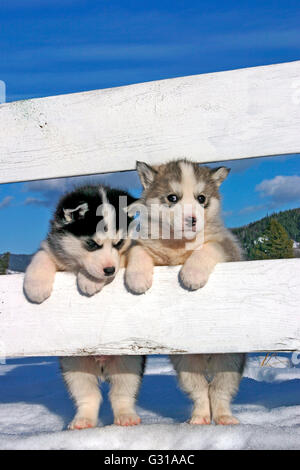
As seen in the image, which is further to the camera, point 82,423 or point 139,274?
point 82,423

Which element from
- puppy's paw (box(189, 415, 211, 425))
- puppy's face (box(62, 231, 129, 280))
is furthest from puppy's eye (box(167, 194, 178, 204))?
puppy's paw (box(189, 415, 211, 425))

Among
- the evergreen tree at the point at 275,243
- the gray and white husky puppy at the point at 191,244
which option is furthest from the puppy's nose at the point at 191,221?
the evergreen tree at the point at 275,243

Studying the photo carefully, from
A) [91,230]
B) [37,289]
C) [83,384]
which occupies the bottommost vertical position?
[83,384]

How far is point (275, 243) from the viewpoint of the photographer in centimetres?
695

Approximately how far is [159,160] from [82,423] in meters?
1.80

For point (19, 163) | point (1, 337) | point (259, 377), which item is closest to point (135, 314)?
point (1, 337)

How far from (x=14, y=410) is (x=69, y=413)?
0.44 meters

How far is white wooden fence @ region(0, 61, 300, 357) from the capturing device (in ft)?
10.1

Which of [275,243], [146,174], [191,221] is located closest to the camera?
[191,221]

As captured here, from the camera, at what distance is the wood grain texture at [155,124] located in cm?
326

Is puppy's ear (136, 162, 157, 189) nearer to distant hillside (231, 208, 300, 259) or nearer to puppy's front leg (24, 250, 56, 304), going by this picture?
puppy's front leg (24, 250, 56, 304)

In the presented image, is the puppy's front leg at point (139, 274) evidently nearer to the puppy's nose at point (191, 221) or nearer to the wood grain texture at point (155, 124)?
the puppy's nose at point (191, 221)

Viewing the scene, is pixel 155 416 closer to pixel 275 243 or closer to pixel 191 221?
pixel 191 221

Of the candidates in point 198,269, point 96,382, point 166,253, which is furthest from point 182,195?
point 96,382
